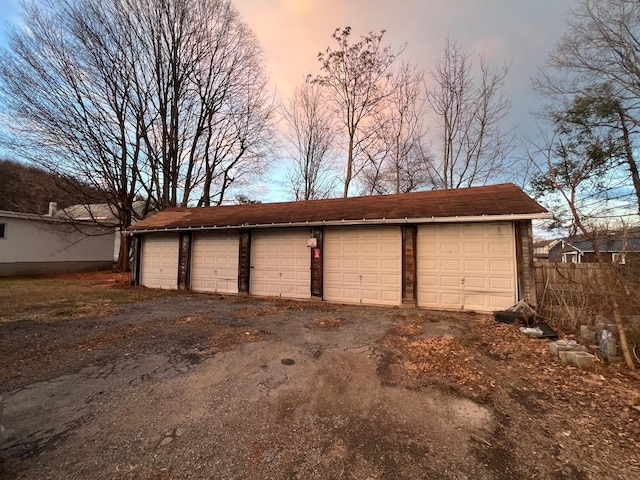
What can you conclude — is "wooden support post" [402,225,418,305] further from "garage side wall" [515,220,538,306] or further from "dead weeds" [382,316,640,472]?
"dead weeds" [382,316,640,472]

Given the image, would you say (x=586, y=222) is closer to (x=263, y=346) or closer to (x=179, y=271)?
(x=263, y=346)

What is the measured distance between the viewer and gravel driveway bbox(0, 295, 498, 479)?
7.22ft

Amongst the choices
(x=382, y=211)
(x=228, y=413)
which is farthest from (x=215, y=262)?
(x=228, y=413)

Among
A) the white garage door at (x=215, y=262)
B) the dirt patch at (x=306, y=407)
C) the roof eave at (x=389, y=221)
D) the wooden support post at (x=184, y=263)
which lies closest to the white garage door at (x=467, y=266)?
the roof eave at (x=389, y=221)

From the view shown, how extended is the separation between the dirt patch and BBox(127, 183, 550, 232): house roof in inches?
131

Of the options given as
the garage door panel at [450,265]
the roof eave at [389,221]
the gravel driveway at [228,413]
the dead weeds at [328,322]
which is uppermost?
the roof eave at [389,221]

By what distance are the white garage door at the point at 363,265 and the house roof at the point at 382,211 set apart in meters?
0.51

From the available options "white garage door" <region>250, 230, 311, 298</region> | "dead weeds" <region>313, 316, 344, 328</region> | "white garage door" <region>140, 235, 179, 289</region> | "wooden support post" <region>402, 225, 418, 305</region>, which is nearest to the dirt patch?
"dead weeds" <region>313, 316, 344, 328</region>

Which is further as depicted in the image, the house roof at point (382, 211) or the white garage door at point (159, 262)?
the white garage door at point (159, 262)

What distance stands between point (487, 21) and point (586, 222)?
35.6ft

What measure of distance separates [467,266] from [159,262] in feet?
37.7

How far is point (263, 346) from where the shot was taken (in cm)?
483

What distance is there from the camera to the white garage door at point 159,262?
462 inches

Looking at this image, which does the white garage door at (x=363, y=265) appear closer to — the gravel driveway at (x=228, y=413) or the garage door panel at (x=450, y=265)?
the garage door panel at (x=450, y=265)
